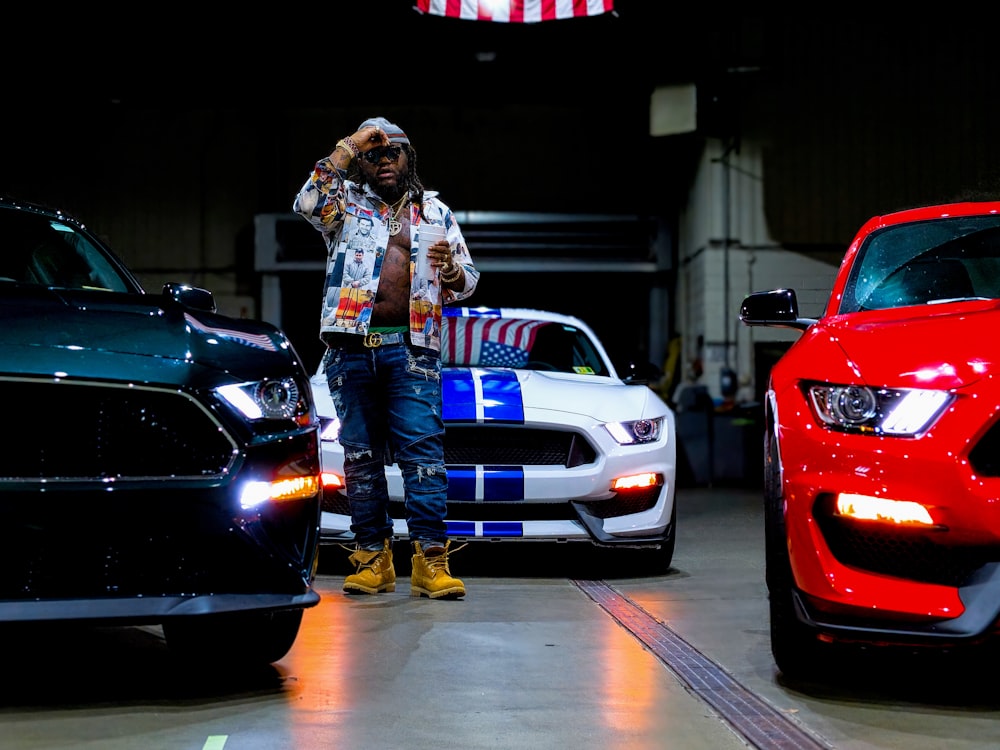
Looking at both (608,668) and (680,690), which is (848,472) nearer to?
(680,690)

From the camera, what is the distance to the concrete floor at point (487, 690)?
339cm

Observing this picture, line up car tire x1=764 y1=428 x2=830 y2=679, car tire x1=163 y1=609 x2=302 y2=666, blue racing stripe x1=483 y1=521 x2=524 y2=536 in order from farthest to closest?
blue racing stripe x1=483 y1=521 x2=524 y2=536 → car tire x1=163 y1=609 x2=302 y2=666 → car tire x1=764 y1=428 x2=830 y2=679

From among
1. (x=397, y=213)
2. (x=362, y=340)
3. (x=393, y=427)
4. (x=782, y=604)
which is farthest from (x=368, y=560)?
(x=782, y=604)

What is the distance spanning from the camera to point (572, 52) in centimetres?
1983

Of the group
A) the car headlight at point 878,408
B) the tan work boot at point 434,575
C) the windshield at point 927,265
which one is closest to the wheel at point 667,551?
the tan work boot at point 434,575

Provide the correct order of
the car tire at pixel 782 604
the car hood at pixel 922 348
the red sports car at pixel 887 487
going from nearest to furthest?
the red sports car at pixel 887 487 → the car hood at pixel 922 348 → the car tire at pixel 782 604

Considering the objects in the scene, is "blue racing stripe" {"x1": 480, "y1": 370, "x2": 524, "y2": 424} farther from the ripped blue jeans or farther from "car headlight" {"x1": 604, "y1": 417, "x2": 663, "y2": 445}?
the ripped blue jeans

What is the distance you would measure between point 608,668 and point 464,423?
7.61ft

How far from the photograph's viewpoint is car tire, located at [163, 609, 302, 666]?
411 centimetres

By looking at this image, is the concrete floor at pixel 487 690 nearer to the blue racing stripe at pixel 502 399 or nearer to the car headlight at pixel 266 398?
the car headlight at pixel 266 398

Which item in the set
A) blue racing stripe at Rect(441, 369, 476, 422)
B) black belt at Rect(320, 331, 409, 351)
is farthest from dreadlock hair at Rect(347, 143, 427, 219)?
blue racing stripe at Rect(441, 369, 476, 422)

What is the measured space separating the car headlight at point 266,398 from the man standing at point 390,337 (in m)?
1.54

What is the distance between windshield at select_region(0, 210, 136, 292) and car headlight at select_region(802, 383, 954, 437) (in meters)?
2.37

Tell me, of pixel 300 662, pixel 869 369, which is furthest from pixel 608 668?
pixel 869 369
